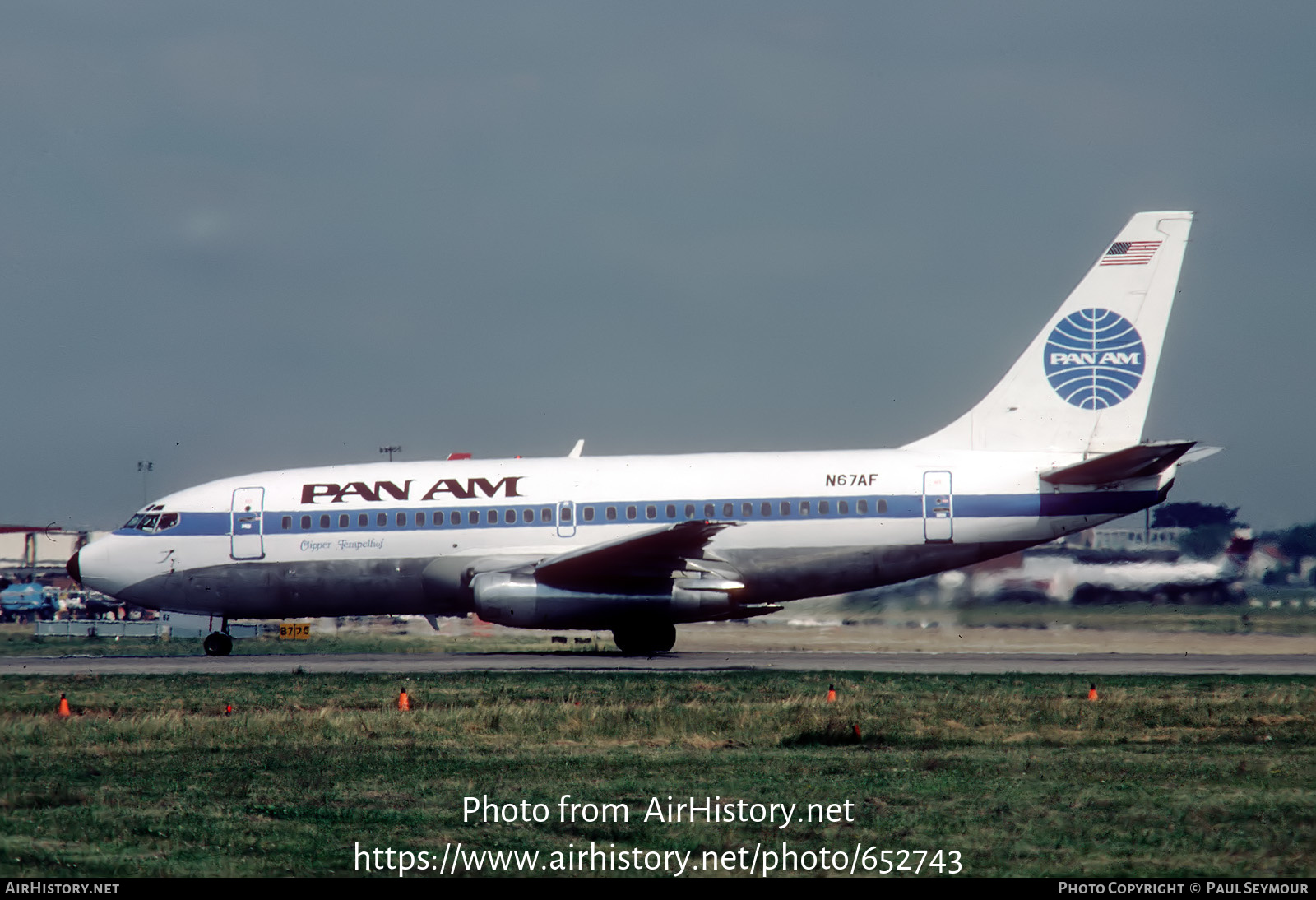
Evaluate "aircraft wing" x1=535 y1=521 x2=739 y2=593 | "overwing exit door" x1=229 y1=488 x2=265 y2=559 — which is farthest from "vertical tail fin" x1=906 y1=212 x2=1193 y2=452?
"overwing exit door" x1=229 y1=488 x2=265 y2=559

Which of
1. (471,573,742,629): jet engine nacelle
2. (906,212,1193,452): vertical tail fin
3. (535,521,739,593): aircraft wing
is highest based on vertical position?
(906,212,1193,452): vertical tail fin

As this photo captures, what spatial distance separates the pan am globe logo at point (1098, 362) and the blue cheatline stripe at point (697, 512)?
2.62m

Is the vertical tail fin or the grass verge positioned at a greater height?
the vertical tail fin

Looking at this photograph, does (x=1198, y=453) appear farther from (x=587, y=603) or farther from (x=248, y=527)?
(x=248, y=527)

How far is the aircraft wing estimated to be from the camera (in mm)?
27719

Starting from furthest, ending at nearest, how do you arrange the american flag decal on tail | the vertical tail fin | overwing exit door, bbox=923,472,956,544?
the american flag decal on tail
the vertical tail fin
overwing exit door, bbox=923,472,956,544

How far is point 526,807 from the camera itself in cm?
1153

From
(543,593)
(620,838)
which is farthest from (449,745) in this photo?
(543,593)

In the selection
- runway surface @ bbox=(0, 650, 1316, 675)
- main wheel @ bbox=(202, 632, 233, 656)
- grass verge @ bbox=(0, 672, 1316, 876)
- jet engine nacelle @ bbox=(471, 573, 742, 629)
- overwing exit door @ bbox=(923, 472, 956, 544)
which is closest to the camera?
grass verge @ bbox=(0, 672, 1316, 876)

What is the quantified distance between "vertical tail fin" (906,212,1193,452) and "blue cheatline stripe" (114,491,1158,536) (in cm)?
173

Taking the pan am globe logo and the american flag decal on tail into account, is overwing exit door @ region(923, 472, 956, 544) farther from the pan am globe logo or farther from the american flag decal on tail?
the american flag decal on tail

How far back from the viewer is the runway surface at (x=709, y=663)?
2503 cm

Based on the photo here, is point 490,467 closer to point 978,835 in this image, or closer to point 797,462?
point 797,462
